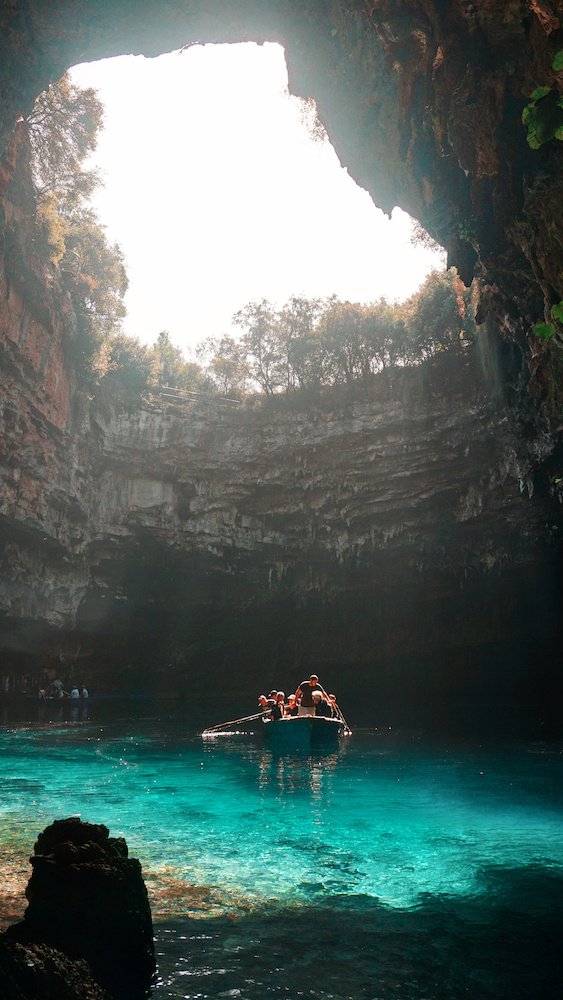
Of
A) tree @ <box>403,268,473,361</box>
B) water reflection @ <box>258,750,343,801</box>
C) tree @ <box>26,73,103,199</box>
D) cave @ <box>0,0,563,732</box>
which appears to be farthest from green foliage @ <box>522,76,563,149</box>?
tree @ <box>403,268,473,361</box>

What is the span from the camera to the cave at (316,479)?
503 inches

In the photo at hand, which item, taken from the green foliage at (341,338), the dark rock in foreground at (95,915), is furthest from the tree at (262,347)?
the dark rock in foreground at (95,915)

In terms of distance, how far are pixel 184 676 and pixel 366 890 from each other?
32.3 metres

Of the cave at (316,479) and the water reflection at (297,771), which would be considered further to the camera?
the water reflection at (297,771)

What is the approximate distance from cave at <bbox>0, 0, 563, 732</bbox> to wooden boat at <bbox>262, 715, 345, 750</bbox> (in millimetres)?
8991

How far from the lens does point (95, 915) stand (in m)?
4.80

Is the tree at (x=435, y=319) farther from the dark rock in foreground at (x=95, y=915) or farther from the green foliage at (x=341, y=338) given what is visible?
the dark rock in foreground at (x=95, y=915)

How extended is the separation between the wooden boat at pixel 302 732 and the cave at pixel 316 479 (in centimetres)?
899

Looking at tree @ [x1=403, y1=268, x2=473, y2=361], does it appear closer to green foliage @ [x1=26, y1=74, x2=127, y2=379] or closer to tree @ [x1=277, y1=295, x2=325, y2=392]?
tree @ [x1=277, y1=295, x2=325, y2=392]

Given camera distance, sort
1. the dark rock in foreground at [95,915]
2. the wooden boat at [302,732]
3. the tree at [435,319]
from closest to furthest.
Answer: the dark rock in foreground at [95,915] → the wooden boat at [302,732] → the tree at [435,319]

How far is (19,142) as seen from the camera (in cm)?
1916

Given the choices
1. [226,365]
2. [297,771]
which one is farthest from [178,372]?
[297,771]

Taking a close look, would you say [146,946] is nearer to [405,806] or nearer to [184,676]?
[405,806]

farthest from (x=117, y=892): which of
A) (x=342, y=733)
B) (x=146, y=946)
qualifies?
(x=342, y=733)
